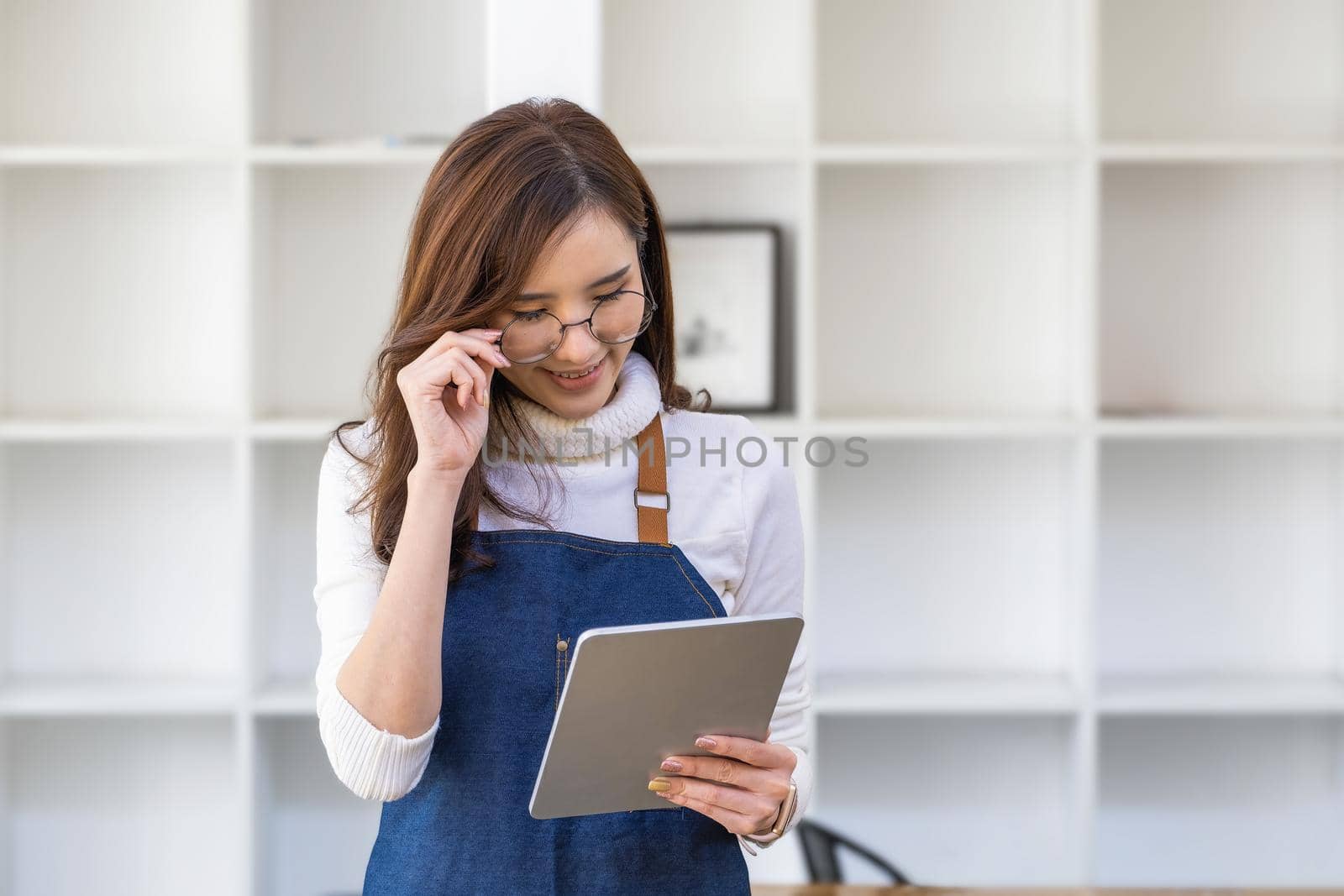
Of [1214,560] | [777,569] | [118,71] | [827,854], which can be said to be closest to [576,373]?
[777,569]

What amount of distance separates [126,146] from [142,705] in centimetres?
117

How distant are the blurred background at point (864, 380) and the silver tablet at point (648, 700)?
142 cm

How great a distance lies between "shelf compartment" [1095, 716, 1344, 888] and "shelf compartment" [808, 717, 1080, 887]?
0.15m

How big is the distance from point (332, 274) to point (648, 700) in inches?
73.0

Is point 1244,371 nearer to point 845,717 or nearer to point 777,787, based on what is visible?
point 845,717

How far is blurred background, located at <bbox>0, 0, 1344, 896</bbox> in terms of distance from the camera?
8.54ft

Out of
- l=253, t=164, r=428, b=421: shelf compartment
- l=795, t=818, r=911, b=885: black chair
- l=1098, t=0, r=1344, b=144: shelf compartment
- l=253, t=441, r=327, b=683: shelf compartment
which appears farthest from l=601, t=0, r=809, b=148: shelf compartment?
l=795, t=818, r=911, b=885: black chair

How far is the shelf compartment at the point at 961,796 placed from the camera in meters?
2.70

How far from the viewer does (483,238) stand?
118cm

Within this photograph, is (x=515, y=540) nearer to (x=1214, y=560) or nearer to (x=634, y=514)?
(x=634, y=514)

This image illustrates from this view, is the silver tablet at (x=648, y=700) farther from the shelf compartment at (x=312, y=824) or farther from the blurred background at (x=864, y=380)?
the shelf compartment at (x=312, y=824)

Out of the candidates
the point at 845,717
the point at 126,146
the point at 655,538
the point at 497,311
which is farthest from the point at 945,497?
the point at 126,146

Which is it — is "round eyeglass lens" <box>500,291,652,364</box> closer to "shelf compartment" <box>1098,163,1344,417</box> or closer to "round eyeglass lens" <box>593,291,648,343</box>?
"round eyeglass lens" <box>593,291,648,343</box>

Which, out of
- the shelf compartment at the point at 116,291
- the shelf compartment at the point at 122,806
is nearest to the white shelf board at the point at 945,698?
the shelf compartment at the point at 122,806
